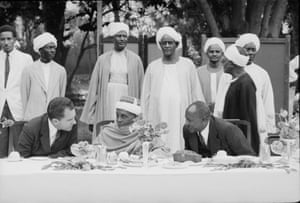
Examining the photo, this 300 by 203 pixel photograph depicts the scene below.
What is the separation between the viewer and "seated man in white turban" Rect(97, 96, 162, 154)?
4.32 meters

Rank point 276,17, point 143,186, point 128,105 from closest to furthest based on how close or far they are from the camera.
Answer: point 143,186 → point 128,105 → point 276,17

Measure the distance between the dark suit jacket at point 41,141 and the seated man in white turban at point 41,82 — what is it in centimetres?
164

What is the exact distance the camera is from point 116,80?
6281mm

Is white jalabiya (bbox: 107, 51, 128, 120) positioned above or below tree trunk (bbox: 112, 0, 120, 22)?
below

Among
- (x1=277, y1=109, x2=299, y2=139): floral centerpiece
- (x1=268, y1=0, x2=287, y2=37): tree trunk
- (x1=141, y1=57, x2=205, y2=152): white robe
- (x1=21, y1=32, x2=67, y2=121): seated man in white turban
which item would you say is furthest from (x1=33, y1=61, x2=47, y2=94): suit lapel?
(x1=268, y1=0, x2=287, y2=37): tree trunk

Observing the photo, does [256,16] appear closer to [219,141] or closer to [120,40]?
[120,40]

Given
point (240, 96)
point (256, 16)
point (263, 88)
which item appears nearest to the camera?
point (240, 96)

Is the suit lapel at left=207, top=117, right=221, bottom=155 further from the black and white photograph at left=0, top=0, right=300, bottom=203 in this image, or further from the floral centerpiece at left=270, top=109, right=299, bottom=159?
the floral centerpiece at left=270, top=109, right=299, bottom=159

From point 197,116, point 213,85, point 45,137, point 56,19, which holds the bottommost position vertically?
point 45,137

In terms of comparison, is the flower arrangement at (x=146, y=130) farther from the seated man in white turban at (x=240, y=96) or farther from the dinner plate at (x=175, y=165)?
the seated man in white turban at (x=240, y=96)

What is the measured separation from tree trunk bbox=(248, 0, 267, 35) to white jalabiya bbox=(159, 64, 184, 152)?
267 cm

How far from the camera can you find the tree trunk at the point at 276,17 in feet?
27.9

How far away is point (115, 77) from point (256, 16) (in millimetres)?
2840

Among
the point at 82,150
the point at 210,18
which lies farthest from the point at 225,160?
the point at 210,18
